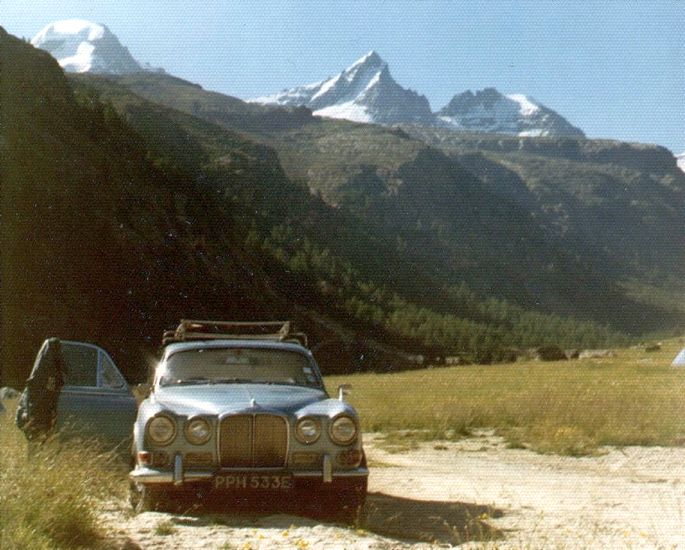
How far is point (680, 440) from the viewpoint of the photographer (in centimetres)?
1686

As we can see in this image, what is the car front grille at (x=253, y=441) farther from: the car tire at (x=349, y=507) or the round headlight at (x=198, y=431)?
the car tire at (x=349, y=507)

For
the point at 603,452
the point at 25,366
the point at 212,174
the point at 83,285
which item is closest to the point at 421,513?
the point at 603,452

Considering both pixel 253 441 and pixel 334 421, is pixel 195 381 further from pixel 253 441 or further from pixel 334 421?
pixel 334 421

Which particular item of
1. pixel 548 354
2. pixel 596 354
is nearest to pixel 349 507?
pixel 596 354

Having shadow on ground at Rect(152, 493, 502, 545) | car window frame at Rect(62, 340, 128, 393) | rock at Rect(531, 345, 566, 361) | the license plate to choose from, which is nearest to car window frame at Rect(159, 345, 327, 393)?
car window frame at Rect(62, 340, 128, 393)

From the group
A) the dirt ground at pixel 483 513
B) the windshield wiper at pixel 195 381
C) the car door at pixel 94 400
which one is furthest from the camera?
the car door at pixel 94 400

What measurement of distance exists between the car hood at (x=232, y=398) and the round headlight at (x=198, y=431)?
0.33 feet

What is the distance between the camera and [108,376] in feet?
35.1

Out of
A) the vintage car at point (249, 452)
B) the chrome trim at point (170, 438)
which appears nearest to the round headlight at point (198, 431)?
the vintage car at point (249, 452)

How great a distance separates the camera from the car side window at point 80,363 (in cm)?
1057

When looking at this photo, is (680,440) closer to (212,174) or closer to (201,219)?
(201,219)

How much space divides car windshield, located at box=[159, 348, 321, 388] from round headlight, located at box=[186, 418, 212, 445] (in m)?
1.30

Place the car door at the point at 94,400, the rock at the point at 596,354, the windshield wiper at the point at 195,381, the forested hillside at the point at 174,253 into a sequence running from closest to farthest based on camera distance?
the windshield wiper at the point at 195,381
the car door at the point at 94,400
the forested hillside at the point at 174,253
the rock at the point at 596,354

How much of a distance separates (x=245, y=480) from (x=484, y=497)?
144 inches
